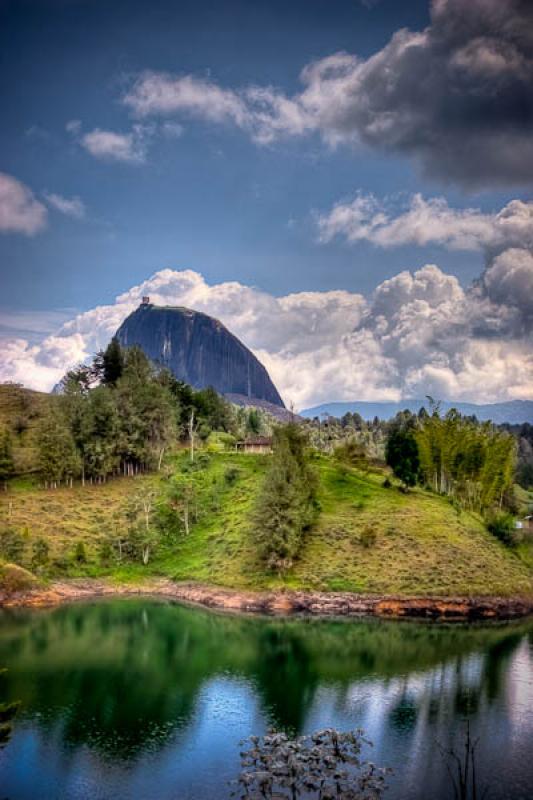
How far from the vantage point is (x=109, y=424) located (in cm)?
12662

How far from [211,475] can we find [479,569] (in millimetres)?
54083

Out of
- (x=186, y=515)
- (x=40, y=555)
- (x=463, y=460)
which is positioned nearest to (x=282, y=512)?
(x=186, y=515)

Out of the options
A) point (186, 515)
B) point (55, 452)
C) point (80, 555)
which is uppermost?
point (55, 452)

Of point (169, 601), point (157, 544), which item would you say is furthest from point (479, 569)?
point (157, 544)

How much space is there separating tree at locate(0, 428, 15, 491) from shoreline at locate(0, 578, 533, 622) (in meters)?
34.2

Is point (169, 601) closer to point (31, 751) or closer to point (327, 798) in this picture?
point (31, 751)

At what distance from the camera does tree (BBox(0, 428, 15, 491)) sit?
388ft

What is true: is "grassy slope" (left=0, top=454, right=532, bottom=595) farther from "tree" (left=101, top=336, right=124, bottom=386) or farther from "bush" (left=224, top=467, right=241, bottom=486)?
"tree" (left=101, top=336, right=124, bottom=386)

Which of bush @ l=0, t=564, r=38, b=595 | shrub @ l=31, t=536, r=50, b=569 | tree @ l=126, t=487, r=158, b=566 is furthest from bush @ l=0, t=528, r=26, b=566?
tree @ l=126, t=487, r=158, b=566

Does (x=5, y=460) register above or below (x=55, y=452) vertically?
below

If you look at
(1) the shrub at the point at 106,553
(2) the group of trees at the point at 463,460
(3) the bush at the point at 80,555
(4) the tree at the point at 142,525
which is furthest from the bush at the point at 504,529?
(3) the bush at the point at 80,555

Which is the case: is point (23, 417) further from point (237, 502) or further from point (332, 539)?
point (332, 539)

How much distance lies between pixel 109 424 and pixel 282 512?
48.8 metres

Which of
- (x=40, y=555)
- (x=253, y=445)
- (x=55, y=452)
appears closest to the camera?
(x=40, y=555)
